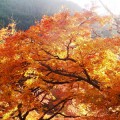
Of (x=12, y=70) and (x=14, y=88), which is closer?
(x=12, y=70)

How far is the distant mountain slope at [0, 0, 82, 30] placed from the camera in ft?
206

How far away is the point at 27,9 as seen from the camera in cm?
7062

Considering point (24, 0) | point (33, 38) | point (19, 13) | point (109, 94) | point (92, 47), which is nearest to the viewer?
point (109, 94)

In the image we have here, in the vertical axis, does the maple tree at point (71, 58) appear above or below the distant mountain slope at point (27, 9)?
below

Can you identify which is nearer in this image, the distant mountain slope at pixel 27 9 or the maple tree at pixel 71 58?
the maple tree at pixel 71 58

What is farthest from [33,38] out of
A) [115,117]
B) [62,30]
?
[115,117]

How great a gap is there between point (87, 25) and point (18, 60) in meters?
3.59

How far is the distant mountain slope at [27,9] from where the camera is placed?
6272 centimetres

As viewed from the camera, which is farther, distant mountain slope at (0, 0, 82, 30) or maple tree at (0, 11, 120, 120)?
distant mountain slope at (0, 0, 82, 30)

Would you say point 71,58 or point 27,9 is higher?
point 27,9

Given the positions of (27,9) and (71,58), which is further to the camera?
(27,9)

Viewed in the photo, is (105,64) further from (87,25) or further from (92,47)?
(87,25)

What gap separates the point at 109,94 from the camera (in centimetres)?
936

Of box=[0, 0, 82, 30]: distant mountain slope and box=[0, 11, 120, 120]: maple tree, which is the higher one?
box=[0, 0, 82, 30]: distant mountain slope
